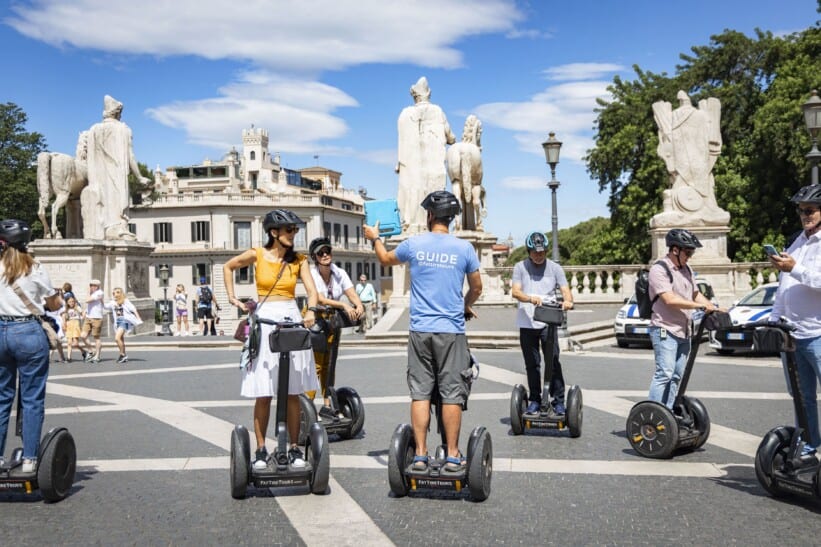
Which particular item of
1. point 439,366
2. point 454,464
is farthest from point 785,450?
point 439,366

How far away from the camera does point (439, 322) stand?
17.8ft

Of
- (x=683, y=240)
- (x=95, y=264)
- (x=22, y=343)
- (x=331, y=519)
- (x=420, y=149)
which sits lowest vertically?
(x=331, y=519)

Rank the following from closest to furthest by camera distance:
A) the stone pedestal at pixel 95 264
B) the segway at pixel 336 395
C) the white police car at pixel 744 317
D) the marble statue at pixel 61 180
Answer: the segway at pixel 336 395 < the white police car at pixel 744 317 < the stone pedestal at pixel 95 264 < the marble statue at pixel 61 180

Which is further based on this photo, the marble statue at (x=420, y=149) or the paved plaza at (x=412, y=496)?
the marble statue at (x=420, y=149)

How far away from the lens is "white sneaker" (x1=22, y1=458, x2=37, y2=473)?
5.51 metres

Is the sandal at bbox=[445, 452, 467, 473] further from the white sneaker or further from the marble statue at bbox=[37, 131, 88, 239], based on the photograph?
the marble statue at bbox=[37, 131, 88, 239]

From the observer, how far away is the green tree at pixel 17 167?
46469 millimetres

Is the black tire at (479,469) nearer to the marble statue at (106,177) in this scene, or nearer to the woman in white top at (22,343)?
the woman in white top at (22,343)

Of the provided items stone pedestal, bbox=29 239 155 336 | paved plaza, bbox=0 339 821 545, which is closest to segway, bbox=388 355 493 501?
paved plaza, bbox=0 339 821 545

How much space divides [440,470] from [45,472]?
99.9 inches

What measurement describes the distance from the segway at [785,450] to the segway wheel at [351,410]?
3.38 metres

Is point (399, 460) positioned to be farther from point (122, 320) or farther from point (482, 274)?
point (482, 274)

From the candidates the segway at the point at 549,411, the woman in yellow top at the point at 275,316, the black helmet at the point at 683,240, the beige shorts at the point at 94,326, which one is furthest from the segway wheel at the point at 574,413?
the beige shorts at the point at 94,326

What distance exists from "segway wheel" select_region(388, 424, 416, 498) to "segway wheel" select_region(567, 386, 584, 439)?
88.9 inches
